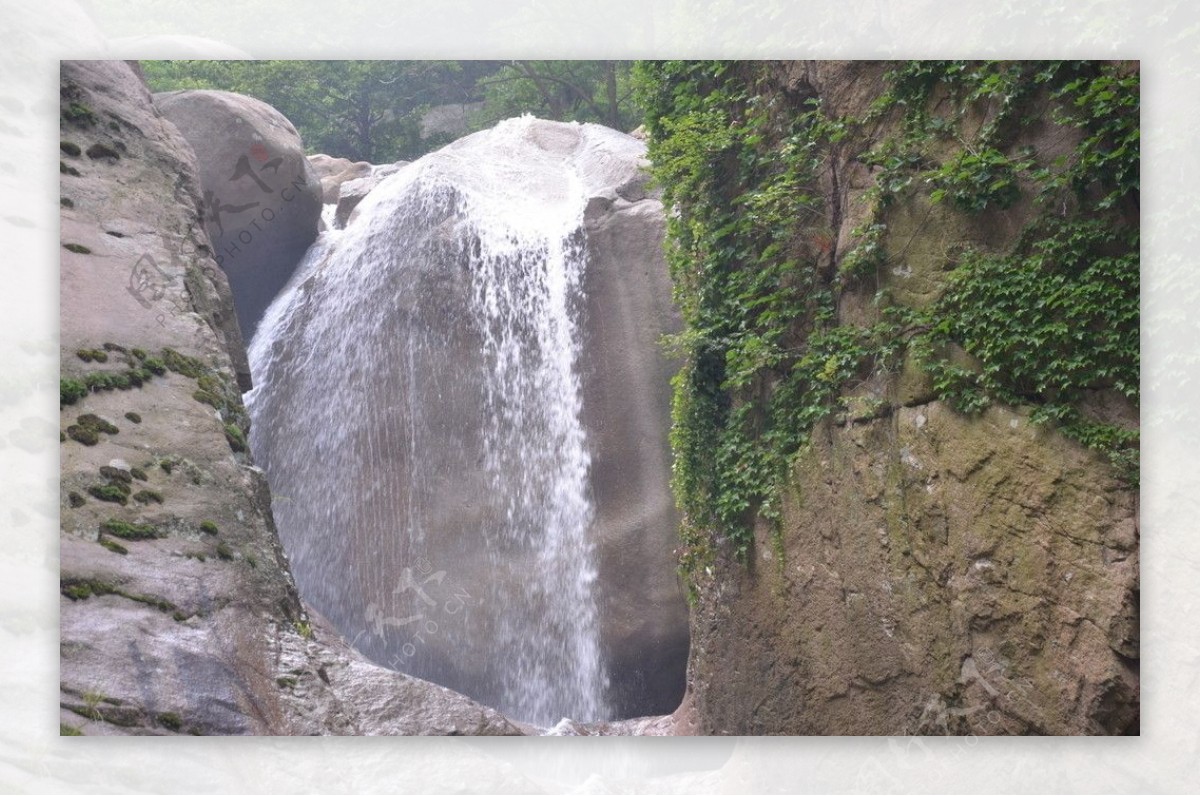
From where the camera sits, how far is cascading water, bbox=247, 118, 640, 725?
14.7ft

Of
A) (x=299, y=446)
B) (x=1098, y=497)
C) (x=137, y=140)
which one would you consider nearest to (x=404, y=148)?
(x=137, y=140)

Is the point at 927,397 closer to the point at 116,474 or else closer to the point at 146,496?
the point at 146,496

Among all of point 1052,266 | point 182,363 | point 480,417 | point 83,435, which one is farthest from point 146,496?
point 1052,266

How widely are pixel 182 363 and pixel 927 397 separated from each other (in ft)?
9.71

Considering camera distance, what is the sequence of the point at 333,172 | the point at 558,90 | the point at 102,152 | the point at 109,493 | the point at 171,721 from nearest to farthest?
the point at 171,721 → the point at 109,493 → the point at 102,152 → the point at 558,90 → the point at 333,172

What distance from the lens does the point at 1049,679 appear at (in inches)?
129

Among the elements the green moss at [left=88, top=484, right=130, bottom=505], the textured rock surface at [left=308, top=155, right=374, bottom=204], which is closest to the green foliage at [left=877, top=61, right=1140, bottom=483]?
the textured rock surface at [left=308, top=155, right=374, bottom=204]

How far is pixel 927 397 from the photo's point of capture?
11.9 ft

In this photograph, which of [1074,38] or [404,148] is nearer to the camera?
[1074,38]

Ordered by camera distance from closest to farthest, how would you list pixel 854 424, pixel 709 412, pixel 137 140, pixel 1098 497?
pixel 1098 497 → pixel 854 424 → pixel 137 140 → pixel 709 412

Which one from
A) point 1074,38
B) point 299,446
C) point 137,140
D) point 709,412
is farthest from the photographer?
point 299,446

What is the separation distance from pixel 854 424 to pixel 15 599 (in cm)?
321

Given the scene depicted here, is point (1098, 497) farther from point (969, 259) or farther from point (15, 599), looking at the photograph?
point (15, 599)

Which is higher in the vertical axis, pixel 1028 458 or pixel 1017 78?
pixel 1017 78
